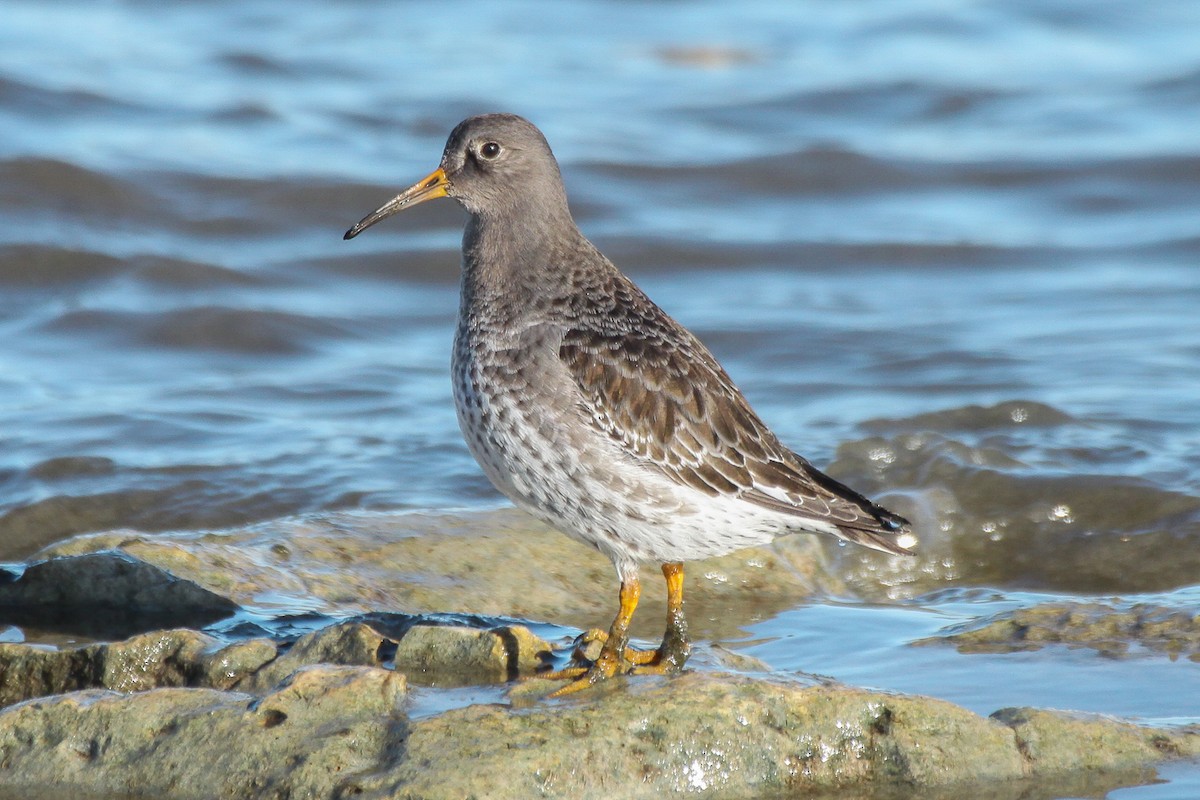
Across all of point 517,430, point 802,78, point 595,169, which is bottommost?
point 517,430

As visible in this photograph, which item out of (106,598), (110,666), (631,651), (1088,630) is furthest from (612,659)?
(106,598)

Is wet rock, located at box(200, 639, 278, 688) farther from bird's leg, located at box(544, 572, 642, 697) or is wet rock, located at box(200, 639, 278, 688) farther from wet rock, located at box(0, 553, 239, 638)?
wet rock, located at box(0, 553, 239, 638)

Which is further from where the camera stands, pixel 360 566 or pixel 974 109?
pixel 974 109

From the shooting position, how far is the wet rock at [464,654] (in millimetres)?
5539

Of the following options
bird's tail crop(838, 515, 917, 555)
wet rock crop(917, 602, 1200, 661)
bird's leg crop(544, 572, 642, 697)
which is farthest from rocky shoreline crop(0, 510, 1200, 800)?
wet rock crop(917, 602, 1200, 661)

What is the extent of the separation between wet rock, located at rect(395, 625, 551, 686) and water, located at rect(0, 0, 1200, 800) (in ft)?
4.80

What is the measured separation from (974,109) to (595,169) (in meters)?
4.74

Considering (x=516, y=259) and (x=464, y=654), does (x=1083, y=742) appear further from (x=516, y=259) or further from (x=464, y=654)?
(x=516, y=259)

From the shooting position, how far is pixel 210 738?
16.1 feet

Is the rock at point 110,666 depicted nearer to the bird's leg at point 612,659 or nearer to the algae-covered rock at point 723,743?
the algae-covered rock at point 723,743

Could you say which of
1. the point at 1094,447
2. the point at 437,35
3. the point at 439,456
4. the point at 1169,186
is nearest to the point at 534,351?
the point at 439,456

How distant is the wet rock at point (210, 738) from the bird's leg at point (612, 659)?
642mm

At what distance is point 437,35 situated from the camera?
19.5 metres

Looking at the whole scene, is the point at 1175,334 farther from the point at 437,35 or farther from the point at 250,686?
the point at 437,35
